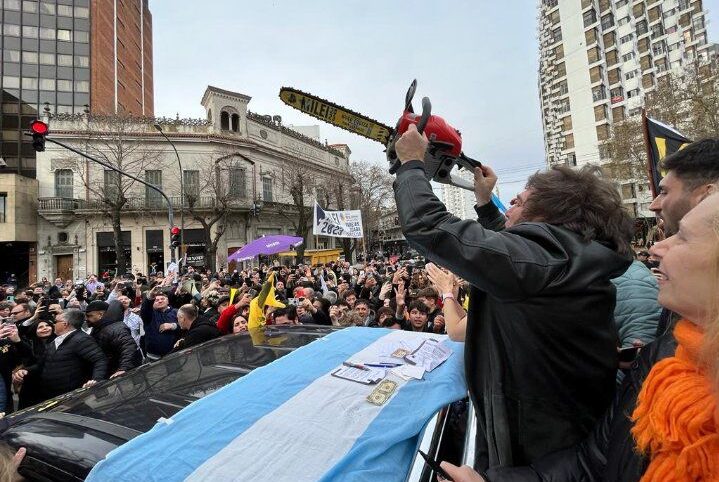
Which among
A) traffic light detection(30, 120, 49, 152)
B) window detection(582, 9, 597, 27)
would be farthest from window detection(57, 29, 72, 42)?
window detection(582, 9, 597, 27)

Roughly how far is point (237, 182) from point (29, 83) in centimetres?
2785

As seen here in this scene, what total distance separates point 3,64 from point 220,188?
30650mm

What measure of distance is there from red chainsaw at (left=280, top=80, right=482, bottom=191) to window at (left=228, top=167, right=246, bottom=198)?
30422mm

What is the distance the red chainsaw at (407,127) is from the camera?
1.69 m

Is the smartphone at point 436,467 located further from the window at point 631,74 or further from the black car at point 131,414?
the window at point 631,74

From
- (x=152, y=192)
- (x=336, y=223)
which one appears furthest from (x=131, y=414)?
(x=152, y=192)

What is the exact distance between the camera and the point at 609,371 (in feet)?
4.35

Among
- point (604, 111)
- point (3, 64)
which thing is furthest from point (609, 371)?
point (604, 111)

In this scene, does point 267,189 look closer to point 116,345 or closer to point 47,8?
point 116,345

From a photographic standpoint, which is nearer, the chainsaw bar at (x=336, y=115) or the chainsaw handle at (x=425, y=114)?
the chainsaw handle at (x=425, y=114)

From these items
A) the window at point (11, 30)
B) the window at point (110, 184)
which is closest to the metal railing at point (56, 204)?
the window at point (110, 184)

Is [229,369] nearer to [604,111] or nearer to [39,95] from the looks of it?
[39,95]

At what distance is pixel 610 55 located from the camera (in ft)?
167

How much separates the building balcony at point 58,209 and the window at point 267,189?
42.9 feet
